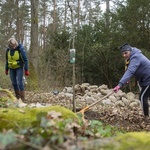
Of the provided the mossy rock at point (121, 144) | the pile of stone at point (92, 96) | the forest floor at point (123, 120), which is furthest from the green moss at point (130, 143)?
the pile of stone at point (92, 96)

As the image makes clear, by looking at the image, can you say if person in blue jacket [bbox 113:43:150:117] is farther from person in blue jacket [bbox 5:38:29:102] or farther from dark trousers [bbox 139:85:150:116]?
person in blue jacket [bbox 5:38:29:102]

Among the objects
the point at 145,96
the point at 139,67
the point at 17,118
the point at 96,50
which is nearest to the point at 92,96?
the point at 96,50

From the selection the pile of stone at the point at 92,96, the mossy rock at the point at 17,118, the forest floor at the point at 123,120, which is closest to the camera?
the mossy rock at the point at 17,118

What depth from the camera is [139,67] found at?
5.64 meters

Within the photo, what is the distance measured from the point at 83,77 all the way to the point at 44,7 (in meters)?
16.6

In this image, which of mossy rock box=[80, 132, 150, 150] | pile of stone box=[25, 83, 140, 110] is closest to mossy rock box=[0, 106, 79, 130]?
mossy rock box=[80, 132, 150, 150]

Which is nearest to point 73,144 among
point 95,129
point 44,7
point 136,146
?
point 136,146

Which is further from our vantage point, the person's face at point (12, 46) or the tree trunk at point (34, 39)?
the tree trunk at point (34, 39)

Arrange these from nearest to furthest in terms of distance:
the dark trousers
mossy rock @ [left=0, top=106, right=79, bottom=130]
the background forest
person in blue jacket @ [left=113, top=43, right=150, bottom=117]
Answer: mossy rock @ [left=0, top=106, right=79, bottom=130] < person in blue jacket @ [left=113, top=43, right=150, bottom=117] < the dark trousers < the background forest

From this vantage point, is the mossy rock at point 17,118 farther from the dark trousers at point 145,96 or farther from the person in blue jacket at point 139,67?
the dark trousers at point 145,96

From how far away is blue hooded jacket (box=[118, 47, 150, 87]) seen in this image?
5441 millimetres

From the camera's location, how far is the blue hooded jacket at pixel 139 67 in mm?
5441

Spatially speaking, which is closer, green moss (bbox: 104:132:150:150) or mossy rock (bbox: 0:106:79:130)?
green moss (bbox: 104:132:150:150)

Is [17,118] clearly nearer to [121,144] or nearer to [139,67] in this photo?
[121,144]
